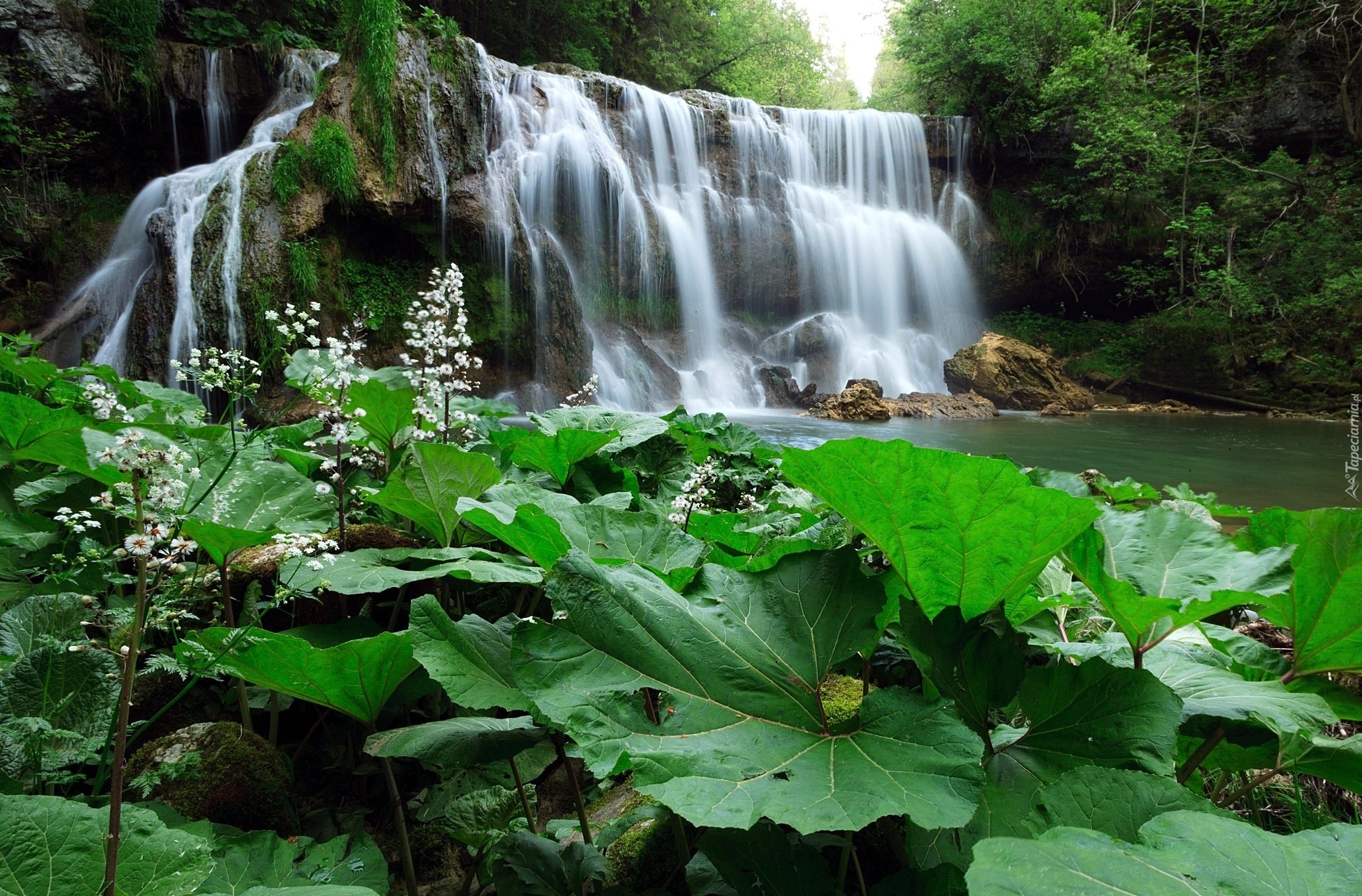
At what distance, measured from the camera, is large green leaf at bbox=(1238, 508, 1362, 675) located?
928 millimetres

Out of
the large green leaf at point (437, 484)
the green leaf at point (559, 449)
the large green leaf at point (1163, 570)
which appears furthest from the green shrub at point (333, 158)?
the large green leaf at point (1163, 570)

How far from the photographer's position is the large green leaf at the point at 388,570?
1.25 m

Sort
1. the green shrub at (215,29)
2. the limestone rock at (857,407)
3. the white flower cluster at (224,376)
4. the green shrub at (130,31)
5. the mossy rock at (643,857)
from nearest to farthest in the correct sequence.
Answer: the mossy rock at (643,857)
the white flower cluster at (224,376)
the green shrub at (130,31)
the limestone rock at (857,407)
the green shrub at (215,29)

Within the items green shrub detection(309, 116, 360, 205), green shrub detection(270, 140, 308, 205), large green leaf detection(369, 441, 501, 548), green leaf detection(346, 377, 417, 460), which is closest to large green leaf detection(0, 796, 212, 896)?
large green leaf detection(369, 441, 501, 548)

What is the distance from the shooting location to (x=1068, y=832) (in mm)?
620

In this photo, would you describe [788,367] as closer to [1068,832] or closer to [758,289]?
[758,289]

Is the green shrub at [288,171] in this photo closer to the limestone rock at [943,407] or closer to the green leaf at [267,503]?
the green leaf at [267,503]

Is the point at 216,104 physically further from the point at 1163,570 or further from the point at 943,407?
the point at 1163,570

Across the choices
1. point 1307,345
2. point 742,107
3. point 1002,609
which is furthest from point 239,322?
point 1307,345

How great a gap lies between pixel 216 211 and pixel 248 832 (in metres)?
10.9

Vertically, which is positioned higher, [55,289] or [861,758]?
[55,289]

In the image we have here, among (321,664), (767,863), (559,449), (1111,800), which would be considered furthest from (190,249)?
(1111,800)

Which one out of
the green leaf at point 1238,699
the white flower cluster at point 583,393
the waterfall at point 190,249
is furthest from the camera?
the waterfall at point 190,249

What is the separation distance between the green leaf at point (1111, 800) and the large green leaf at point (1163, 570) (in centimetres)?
22
